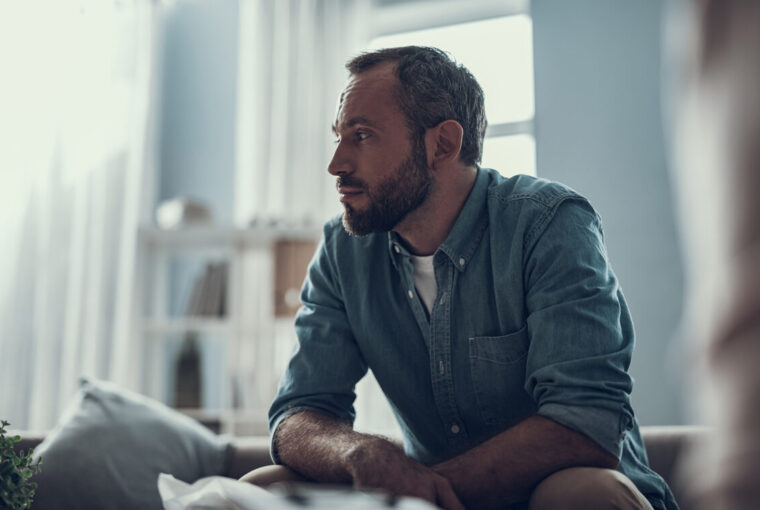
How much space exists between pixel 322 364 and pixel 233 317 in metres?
1.80

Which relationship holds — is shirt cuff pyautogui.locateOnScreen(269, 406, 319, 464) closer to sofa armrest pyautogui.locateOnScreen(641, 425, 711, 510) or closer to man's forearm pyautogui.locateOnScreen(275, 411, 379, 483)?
man's forearm pyautogui.locateOnScreen(275, 411, 379, 483)

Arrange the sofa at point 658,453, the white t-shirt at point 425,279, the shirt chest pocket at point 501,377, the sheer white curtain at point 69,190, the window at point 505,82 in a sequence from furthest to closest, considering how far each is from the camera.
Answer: the window at point 505,82, the sheer white curtain at point 69,190, the sofa at point 658,453, the white t-shirt at point 425,279, the shirt chest pocket at point 501,377

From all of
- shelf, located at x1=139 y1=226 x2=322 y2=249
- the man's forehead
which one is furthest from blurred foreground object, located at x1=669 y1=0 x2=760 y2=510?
shelf, located at x1=139 y1=226 x2=322 y2=249

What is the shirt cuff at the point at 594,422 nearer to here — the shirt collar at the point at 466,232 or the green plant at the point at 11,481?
the shirt collar at the point at 466,232

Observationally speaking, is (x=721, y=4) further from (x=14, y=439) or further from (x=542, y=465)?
(x=14, y=439)

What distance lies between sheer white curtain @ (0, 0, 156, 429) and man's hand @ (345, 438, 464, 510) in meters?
2.37

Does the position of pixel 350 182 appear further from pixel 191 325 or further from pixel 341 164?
pixel 191 325

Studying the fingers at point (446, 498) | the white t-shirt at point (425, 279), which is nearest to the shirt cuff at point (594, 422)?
the fingers at point (446, 498)

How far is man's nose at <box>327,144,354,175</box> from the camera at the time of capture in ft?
4.83

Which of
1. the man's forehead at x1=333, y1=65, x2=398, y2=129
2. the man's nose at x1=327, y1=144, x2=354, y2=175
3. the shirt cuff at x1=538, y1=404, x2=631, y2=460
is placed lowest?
the shirt cuff at x1=538, y1=404, x2=631, y2=460

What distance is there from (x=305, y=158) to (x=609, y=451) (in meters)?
2.53

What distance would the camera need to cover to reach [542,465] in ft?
3.57

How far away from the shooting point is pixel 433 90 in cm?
153

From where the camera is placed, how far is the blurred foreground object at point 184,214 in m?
3.17
